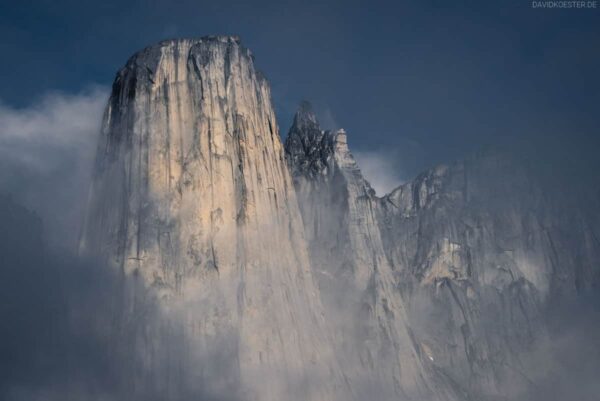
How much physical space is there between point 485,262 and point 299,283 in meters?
35.5

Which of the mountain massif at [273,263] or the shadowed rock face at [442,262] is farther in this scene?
the shadowed rock face at [442,262]

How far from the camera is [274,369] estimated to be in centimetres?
7194

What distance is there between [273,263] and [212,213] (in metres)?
5.95

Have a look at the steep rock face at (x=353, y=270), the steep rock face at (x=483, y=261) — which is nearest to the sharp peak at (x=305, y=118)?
the steep rock face at (x=353, y=270)

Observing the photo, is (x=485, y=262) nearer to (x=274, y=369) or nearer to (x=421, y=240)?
(x=421, y=240)

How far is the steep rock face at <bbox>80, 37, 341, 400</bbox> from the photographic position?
237ft

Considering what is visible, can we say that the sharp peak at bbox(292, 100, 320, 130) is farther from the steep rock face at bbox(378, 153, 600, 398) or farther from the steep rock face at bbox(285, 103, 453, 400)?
the steep rock face at bbox(378, 153, 600, 398)

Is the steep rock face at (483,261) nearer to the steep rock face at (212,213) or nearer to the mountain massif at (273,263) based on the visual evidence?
the mountain massif at (273,263)

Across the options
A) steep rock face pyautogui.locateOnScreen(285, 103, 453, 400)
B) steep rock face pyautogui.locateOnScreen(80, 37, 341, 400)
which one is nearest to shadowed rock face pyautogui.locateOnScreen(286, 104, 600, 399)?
steep rock face pyautogui.locateOnScreen(285, 103, 453, 400)

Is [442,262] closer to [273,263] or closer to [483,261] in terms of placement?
[483,261]

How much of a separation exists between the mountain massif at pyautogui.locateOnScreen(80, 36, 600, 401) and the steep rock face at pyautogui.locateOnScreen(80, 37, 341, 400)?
115 millimetres

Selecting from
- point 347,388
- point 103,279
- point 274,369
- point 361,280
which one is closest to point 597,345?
point 361,280

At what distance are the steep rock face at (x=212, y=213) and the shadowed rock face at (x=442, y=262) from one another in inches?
378

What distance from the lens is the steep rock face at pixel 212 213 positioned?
72.4m
